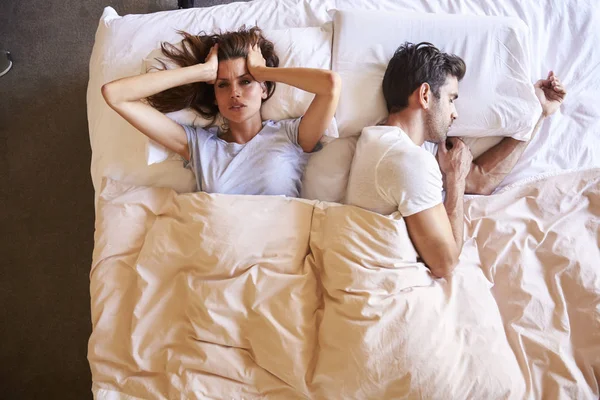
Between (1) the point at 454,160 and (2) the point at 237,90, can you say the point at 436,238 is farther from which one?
(2) the point at 237,90

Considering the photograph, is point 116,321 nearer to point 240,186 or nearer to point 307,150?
point 240,186

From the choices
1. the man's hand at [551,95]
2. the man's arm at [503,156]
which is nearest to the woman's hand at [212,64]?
the man's arm at [503,156]

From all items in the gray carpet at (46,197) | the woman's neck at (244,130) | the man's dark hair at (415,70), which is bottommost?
the gray carpet at (46,197)

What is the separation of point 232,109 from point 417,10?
2.51ft

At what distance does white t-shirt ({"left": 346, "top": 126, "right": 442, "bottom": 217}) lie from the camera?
113cm

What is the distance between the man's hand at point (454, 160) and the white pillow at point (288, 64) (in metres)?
0.36

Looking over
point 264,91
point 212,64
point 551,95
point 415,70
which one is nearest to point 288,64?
point 264,91

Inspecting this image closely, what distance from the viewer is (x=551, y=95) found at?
4.69 ft

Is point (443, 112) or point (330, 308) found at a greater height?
point (443, 112)

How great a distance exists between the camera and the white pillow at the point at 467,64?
1.37 meters

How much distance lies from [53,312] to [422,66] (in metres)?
1.55

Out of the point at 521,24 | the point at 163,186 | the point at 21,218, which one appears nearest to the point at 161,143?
the point at 163,186

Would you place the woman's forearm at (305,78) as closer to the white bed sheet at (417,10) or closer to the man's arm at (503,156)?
the white bed sheet at (417,10)

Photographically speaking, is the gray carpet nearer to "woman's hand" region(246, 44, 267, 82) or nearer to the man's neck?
"woman's hand" region(246, 44, 267, 82)
